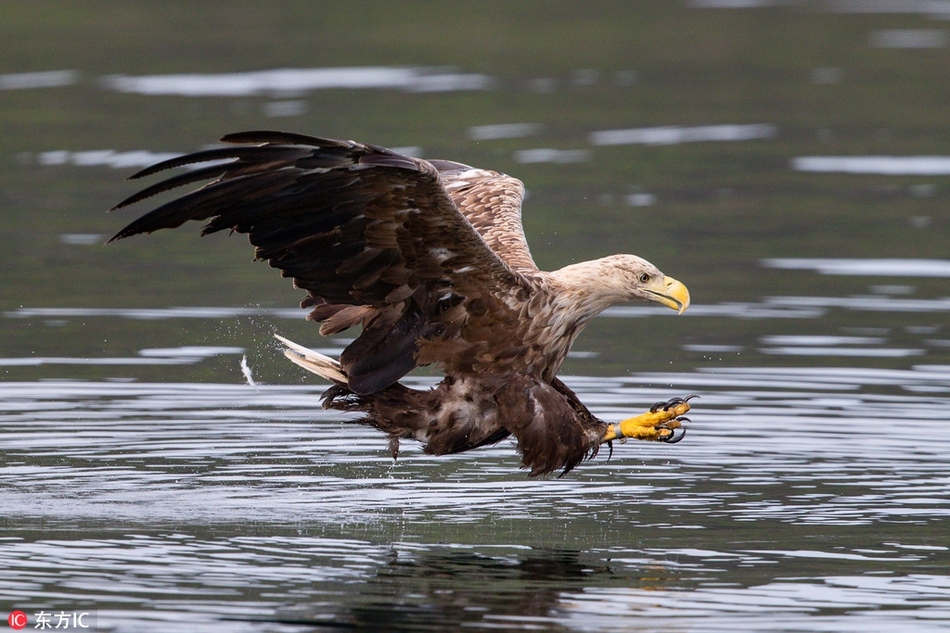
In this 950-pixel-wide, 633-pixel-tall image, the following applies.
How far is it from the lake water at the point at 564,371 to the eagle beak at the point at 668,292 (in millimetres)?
835

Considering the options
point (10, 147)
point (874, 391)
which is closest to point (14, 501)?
point (874, 391)

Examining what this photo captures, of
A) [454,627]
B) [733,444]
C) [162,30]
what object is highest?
[454,627]

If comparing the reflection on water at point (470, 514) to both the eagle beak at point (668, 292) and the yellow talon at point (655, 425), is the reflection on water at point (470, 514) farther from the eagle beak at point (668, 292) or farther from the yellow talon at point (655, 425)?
the eagle beak at point (668, 292)

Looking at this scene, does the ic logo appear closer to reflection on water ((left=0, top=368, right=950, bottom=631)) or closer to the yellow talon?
reflection on water ((left=0, top=368, right=950, bottom=631))

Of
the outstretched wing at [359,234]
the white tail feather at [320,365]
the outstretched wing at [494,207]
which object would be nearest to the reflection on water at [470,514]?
the white tail feather at [320,365]

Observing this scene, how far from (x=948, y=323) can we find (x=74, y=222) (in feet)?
23.2

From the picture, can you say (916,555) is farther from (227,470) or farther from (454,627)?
(227,470)

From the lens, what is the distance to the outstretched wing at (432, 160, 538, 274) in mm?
8852

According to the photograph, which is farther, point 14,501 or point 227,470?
point 227,470

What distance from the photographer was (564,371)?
35.7 feet

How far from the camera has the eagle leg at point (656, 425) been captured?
8094 millimetres

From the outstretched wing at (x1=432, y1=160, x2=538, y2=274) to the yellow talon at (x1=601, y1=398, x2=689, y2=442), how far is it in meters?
0.85

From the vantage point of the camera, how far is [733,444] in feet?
30.4

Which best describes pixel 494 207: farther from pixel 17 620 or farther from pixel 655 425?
pixel 17 620
